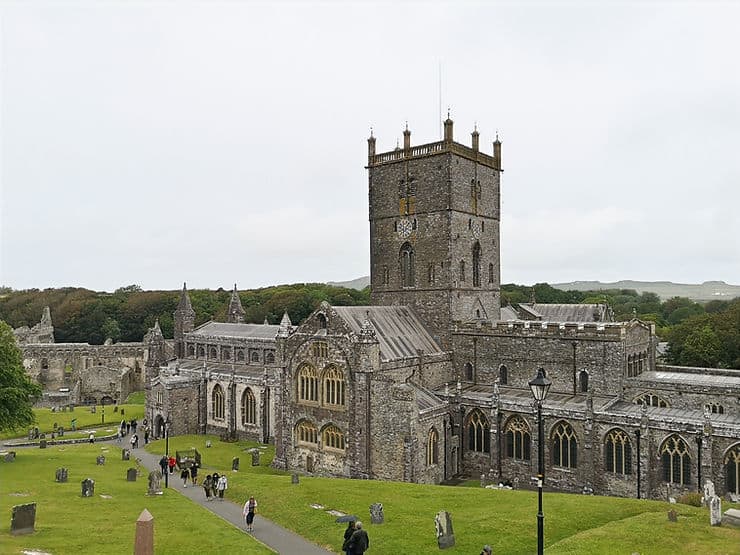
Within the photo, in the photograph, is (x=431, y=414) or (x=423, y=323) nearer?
(x=431, y=414)

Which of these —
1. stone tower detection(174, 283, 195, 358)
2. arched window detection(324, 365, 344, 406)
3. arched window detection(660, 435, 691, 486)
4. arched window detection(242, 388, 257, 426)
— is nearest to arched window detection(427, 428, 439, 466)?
arched window detection(324, 365, 344, 406)

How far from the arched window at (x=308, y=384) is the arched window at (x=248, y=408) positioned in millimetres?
13479

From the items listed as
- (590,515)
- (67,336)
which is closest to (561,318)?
(590,515)

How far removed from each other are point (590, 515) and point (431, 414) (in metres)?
11.6

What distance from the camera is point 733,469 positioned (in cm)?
2689

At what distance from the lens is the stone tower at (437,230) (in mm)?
39281

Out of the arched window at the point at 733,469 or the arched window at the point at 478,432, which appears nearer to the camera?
the arched window at the point at 733,469

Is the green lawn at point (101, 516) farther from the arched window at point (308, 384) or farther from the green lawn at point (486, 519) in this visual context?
the arched window at point (308, 384)

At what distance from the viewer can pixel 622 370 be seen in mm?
33062

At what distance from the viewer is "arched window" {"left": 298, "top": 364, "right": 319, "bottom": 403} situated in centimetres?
3623

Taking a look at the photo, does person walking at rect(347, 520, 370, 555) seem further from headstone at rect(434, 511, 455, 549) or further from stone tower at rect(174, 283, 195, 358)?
stone tower at rect(174, 283, 195, 358)

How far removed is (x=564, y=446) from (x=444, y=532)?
14.5 metres

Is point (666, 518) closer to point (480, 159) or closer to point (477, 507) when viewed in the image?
point (477, 507)

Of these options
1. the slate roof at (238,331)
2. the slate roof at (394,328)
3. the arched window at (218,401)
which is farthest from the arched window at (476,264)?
the arched window at (218,401)
